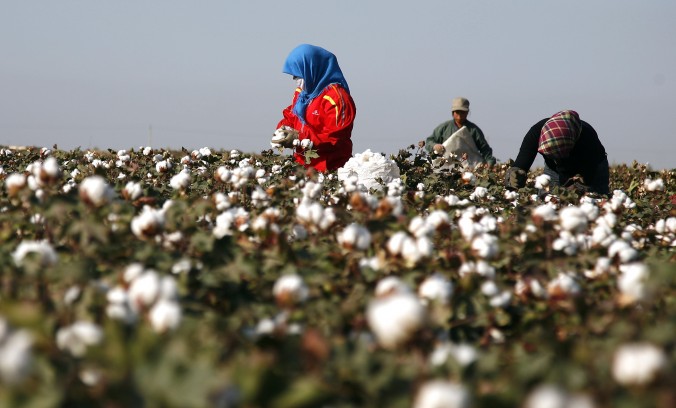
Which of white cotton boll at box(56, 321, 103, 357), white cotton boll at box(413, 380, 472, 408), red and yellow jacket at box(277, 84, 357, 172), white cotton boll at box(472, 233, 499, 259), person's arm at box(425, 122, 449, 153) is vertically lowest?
white cotton boll at box(413, 380, 472, 408)

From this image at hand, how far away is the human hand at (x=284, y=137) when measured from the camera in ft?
27.9

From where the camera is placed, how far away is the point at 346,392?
1.71 metres

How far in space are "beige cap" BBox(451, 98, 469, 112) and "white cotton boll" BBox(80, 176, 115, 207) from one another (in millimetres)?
10329

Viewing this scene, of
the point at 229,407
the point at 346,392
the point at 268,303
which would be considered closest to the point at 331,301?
the point at 268,303

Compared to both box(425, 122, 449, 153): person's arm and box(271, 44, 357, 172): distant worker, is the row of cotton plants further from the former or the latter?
box(425, 122, 449, 153): person's arm

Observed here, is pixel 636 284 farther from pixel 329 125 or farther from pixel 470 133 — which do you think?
pixel 470 133

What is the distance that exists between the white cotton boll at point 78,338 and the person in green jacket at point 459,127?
10.9 meters

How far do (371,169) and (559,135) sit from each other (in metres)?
1.67

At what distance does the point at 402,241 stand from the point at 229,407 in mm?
1251

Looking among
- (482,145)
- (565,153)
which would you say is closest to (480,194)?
(565,153)

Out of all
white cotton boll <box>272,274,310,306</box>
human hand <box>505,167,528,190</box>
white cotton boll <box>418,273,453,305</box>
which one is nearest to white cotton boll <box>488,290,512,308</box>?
white cotton boll <box>418,273,453,305</box>

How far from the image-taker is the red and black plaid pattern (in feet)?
24.3

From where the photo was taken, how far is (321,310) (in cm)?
213

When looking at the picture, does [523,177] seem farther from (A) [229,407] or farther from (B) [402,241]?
(A) [229,407]
